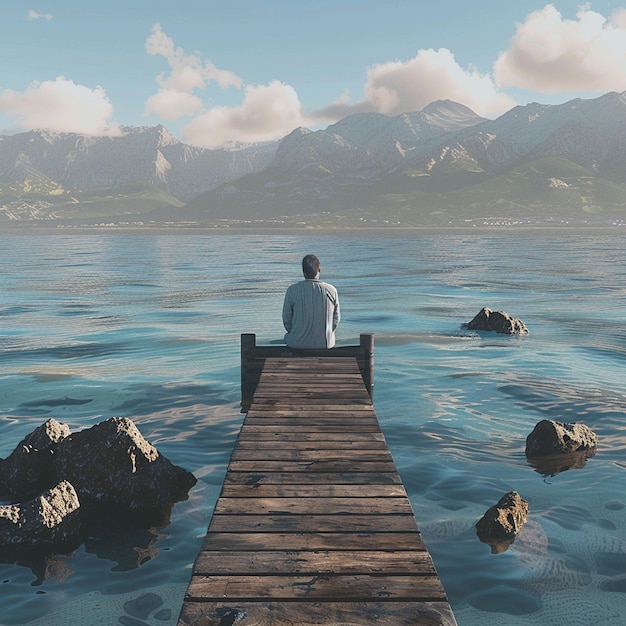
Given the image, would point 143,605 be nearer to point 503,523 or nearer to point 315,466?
point 315,466

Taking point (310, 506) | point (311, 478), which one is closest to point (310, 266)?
point (311, 478)

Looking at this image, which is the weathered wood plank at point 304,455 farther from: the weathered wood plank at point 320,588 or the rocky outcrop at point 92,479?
the weathered wood plank at point 320,588

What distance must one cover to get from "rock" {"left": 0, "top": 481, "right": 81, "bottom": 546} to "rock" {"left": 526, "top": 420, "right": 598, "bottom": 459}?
7897 mm

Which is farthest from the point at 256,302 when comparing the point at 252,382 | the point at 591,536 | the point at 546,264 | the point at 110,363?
→ the point at 546,264

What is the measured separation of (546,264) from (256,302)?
149 ft

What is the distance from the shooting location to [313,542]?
5.13 m

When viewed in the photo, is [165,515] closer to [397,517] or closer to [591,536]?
[397,517]

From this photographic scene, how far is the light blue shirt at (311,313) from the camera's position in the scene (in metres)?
12.8

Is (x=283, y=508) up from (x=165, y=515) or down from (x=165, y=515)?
up

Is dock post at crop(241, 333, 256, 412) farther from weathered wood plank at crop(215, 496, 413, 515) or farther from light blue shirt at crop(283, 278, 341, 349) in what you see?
weathered wood plank at crop(215, 496, 413, 515)

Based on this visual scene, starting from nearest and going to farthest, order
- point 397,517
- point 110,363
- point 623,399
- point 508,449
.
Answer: point 397,517, point 508,449, point 623,399, point 110,363

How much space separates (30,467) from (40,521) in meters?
1.99

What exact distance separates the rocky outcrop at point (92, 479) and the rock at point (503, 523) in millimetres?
4384

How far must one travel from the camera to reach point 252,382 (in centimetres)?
1472
